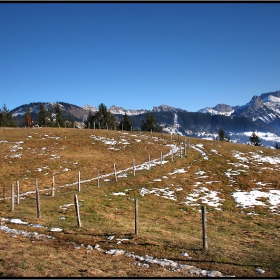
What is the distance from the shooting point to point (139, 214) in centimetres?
2350

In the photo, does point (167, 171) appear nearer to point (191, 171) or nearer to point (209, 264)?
point (191, 171)

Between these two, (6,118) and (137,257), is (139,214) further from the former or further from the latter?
(6,118)

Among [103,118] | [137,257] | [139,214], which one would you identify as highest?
[103,118]

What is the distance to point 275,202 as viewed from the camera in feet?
94.6

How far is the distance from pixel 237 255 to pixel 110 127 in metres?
102

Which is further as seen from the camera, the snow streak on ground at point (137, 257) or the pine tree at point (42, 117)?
the pine tree at point (42, 117)

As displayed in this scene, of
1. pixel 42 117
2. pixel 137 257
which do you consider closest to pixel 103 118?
pixel 42 117

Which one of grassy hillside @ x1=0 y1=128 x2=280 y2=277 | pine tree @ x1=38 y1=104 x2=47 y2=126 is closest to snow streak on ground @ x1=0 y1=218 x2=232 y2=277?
grassy hillside @ x1=0 y1=128 x2=280 y2=277

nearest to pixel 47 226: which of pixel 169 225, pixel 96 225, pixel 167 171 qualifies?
pixel 96 225

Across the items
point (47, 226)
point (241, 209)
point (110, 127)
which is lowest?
point (241, 209)

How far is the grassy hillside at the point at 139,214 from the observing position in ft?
38.0

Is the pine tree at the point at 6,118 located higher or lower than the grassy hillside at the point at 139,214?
higher

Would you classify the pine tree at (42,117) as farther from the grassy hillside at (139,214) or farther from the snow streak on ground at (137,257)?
the snow streak on ground at (137,257)

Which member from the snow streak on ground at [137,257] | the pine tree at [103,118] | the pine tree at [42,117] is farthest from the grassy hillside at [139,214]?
the pine tree at [103,118]
